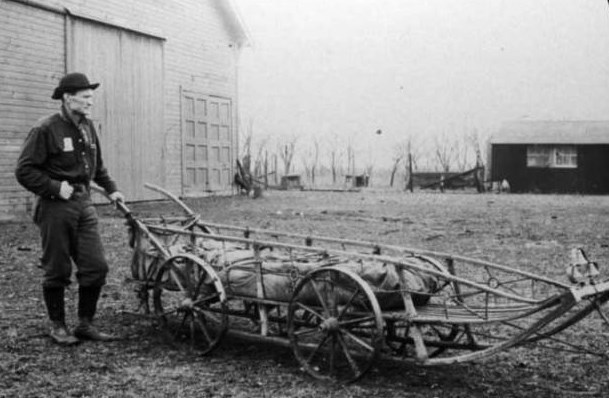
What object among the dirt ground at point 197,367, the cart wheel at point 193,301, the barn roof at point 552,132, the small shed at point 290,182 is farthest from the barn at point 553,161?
the cart wheel at point 193,301

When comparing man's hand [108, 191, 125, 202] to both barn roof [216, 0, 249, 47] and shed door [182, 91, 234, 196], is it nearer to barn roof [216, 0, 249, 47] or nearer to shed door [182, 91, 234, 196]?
shed door [182, 91, 234, 196]

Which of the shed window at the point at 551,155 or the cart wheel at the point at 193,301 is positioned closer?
the cart wheel at the point at 193,301

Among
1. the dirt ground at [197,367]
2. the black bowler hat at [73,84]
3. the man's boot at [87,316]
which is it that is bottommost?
the dirt ground at [197,367]

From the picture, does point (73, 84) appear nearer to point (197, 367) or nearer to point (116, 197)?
point (116, 197)

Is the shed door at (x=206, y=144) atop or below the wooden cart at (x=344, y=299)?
atop

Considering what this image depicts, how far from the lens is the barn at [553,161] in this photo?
32656 mm

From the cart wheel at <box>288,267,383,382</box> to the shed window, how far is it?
98.6 feet

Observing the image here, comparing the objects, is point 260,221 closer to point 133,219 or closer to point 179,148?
point 179,148

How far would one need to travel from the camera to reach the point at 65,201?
18.6 feet

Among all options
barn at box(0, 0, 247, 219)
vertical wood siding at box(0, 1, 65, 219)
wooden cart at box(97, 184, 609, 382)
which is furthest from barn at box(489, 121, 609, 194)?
wooden cart at box(97, 184, 609, 382)

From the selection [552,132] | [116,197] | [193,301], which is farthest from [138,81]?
[552,132]

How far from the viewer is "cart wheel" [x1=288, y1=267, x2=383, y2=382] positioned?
4.58 metres

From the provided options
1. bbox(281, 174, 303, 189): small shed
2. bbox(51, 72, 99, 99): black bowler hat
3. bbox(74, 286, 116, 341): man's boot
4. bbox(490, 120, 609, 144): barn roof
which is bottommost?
bbox(74, 286, 116, 341): man's boot

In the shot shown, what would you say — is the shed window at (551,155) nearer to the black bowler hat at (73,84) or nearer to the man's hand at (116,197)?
the man's hand at (116,197)
